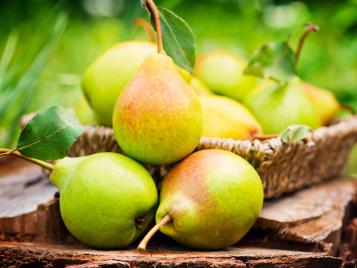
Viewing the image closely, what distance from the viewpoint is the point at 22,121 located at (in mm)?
1153

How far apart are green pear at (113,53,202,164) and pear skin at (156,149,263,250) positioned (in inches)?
1.9

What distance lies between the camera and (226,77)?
122 centimetres

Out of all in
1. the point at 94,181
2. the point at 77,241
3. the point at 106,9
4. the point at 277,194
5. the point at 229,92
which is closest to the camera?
the point at 94,181

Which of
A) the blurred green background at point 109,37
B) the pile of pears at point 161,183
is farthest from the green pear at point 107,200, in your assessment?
the blurred green background at point 109,37

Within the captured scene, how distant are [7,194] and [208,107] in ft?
1.44

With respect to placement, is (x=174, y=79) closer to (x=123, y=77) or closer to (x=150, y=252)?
(x=123, y=77)

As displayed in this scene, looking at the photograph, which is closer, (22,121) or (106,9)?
(22,121)

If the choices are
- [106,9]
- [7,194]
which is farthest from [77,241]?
[106,9]

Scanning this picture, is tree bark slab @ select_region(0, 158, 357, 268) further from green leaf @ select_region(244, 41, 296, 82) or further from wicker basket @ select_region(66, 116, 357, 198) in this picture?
green leaf @ select_region(244, 41, 296, 82)

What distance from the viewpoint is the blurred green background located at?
57.5 inches

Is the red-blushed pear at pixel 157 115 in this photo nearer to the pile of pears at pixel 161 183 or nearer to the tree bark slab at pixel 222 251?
the pile of pears at pixel 161 183

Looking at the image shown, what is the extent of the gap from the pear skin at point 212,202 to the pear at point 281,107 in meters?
0.26

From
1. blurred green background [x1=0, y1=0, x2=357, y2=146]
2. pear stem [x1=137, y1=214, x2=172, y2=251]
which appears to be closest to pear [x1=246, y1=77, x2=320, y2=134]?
pear stem [x1=137, y1=214, x2=172, y2=251]

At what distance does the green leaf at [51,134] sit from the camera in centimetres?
87
